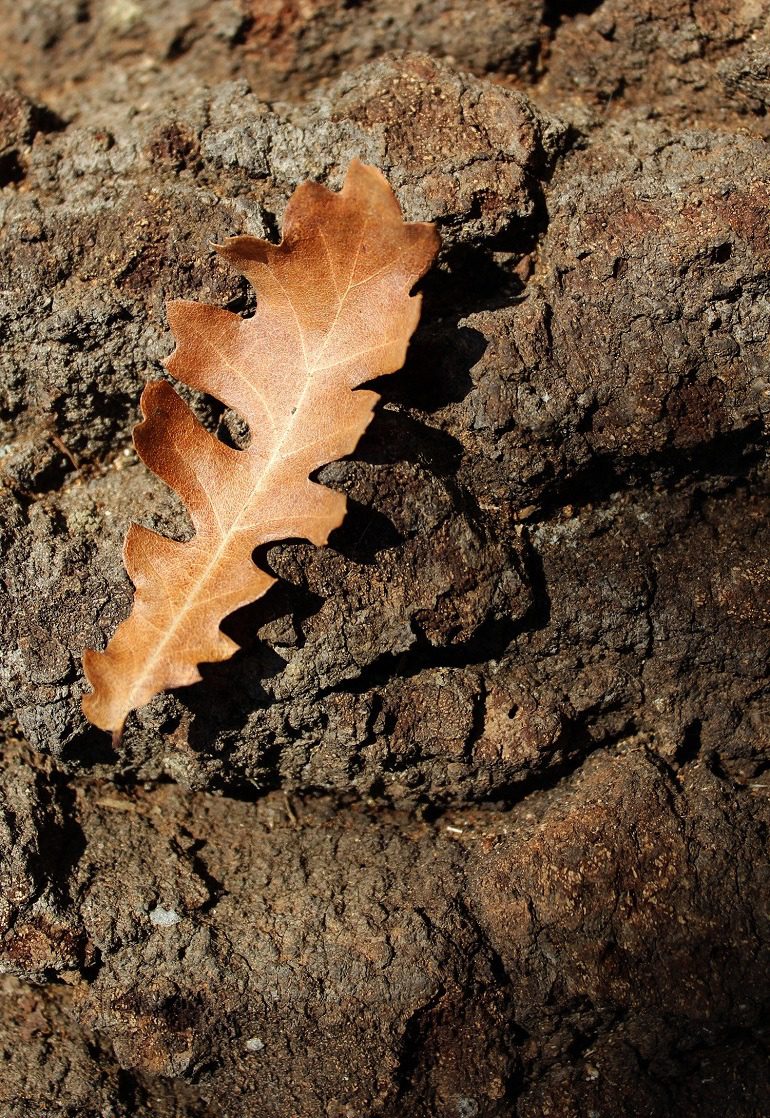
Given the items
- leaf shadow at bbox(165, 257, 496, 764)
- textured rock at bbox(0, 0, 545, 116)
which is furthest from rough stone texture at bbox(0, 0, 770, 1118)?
textured rock at bbox(0, 0, 545, 116)

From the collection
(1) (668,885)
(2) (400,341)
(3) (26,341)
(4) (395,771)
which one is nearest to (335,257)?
(2) (400,341)

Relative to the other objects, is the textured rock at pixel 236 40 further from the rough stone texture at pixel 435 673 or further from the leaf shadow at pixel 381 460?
the leaf shadow at pixel 381 460

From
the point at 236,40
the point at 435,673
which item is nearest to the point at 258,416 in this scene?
the point at 435,673

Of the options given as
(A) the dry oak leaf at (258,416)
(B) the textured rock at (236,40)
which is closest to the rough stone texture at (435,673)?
(A) the dry oak leaf at (258,416)

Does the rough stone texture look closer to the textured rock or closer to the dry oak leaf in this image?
the dry oak leaf

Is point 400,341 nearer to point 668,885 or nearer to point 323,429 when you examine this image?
point 323,429

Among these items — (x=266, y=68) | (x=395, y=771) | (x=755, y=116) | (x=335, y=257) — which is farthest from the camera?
(x=266, y=68)
